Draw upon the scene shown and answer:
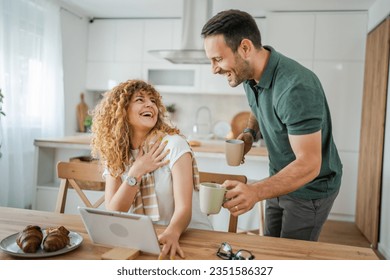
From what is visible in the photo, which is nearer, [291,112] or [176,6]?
[291,112]

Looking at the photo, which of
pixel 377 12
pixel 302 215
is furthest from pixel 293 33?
pixel 302 215

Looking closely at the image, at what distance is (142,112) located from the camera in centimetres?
151

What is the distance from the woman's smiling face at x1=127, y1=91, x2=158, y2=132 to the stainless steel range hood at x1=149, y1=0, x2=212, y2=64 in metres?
2.39

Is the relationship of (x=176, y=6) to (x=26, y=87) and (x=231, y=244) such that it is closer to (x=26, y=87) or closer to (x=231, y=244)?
(x=26, y=87)

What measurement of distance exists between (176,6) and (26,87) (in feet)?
5.97

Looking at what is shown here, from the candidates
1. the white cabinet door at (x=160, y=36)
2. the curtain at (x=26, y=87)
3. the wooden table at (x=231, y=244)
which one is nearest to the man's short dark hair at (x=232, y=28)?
the wooden table at (x=231, y=244)

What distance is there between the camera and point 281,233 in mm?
1621

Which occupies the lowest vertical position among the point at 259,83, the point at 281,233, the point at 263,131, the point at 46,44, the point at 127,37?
the point at 281,233

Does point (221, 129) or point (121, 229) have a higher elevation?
point (221, 129)

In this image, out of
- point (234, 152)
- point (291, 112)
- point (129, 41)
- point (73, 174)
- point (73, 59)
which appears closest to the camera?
point (291, 112)

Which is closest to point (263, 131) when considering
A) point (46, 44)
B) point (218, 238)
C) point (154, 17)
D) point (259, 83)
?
point (259, 83)

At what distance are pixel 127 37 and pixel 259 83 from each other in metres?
3.91

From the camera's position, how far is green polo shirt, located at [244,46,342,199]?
1245 millimetres
